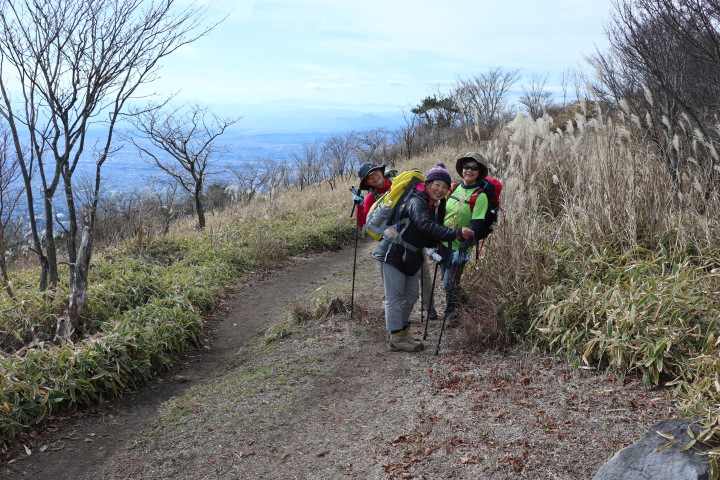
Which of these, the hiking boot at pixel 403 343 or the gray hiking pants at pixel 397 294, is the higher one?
the gray hiking pants at pixel 397 294

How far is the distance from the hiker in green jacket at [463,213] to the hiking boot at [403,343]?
43 centimetres

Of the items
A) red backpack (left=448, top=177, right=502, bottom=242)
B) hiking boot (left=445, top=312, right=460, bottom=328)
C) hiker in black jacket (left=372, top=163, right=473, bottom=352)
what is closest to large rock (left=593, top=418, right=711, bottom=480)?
hiker in black jacket (left=372, top=163, right=473, bottom=352)

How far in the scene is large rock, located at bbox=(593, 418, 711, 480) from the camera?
2.40m

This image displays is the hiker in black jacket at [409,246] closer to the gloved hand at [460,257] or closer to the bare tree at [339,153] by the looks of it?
the gloved hand at [460,257]

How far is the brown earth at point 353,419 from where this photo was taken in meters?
3.14

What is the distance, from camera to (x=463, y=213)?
4863mm

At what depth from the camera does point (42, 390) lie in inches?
165

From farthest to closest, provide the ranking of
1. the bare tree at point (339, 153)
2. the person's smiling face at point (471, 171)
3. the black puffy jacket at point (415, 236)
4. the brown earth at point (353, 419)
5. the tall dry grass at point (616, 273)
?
the bare tree at point (339, 153)
the person's smiling face at point (471, 171)
the black puffy jacket at point (415, 236)
the tall dry grass at point (616, 273)
the brown earth at point (353, 419)

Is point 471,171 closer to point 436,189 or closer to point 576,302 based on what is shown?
point 436,189

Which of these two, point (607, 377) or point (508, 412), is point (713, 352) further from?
point (508, 412)

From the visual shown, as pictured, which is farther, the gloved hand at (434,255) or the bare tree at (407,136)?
the bare tree at (407,136)

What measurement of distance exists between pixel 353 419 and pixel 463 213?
2107 millimetres

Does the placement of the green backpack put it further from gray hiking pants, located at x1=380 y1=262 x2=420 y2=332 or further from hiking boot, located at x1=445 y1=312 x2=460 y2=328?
hiking boot, located at x1=445 y1=312 x2=460 y2=328

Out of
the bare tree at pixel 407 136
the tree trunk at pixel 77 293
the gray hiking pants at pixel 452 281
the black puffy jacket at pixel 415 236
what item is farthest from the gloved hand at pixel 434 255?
the bare tree at pixel 407 136
